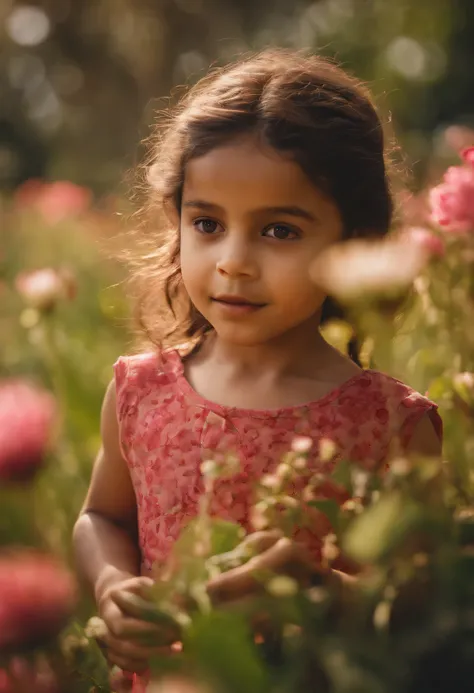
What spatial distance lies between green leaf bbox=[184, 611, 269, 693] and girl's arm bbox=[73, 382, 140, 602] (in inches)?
18.5

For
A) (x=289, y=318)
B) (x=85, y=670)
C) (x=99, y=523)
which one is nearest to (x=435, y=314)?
(x=289, y=318)

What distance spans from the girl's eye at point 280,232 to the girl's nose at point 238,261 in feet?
0.09

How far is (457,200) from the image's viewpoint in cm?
97

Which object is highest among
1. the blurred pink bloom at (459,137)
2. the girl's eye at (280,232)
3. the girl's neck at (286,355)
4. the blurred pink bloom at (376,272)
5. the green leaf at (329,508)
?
the blurred pink bloom at (376,272)

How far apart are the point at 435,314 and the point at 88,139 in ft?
34.5

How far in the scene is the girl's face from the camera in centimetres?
83

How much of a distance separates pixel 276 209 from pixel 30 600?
43cm

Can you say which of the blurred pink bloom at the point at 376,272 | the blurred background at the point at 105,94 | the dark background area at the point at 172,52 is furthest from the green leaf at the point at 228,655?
the dark background area at the point at 172,52

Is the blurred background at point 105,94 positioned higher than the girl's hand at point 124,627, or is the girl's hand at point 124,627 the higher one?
the girl's hand at point 124,627

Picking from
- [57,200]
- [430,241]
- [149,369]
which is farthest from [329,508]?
[57,200]

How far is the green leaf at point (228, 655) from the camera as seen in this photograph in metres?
0.47

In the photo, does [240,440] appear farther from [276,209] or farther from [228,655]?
[228,655]

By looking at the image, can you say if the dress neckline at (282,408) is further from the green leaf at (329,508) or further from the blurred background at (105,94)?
the blurred background at (105,94)

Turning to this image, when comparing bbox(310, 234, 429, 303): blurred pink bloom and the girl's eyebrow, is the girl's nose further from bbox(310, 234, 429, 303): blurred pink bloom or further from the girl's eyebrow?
bbox(310, 234, 429, 303): blurred pink bloom
